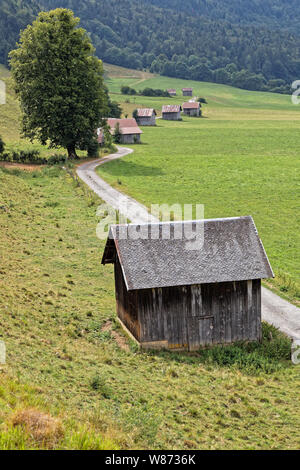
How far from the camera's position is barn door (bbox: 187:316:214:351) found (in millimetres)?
21531

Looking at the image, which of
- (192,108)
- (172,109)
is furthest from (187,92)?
(172,109)

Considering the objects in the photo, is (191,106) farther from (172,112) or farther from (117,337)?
(117,337)

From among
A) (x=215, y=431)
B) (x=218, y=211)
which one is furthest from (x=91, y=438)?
(x=218, y=211)

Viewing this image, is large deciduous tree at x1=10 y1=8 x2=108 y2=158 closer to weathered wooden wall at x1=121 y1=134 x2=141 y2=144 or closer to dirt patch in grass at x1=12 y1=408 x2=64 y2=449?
weathered wooden wall at x1=121 y1=134 x2=141 y2=144

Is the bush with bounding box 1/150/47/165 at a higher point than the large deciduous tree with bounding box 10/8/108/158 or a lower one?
lower

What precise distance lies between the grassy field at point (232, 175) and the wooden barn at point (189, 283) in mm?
6091

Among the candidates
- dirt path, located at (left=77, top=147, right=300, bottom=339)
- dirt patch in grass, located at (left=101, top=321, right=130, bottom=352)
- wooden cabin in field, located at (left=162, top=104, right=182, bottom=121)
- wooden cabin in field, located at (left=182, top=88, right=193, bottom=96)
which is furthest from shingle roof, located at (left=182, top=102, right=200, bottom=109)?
dirt patch in grass, located at (left=101, top=321, right=130, bottom=352)

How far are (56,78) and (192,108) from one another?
92.9 m

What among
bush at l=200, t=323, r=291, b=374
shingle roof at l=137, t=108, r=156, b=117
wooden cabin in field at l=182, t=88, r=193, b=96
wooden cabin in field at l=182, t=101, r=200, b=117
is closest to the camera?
bush at l=200, t=323, r=291, b=374

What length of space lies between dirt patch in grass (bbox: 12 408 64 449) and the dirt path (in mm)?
13715

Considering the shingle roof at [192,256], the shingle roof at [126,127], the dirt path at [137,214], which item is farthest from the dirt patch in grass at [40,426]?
the shingle roof at [126,127]

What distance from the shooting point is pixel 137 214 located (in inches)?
1714

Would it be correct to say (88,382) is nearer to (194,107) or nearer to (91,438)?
(91,438)

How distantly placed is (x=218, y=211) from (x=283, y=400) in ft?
97.2
